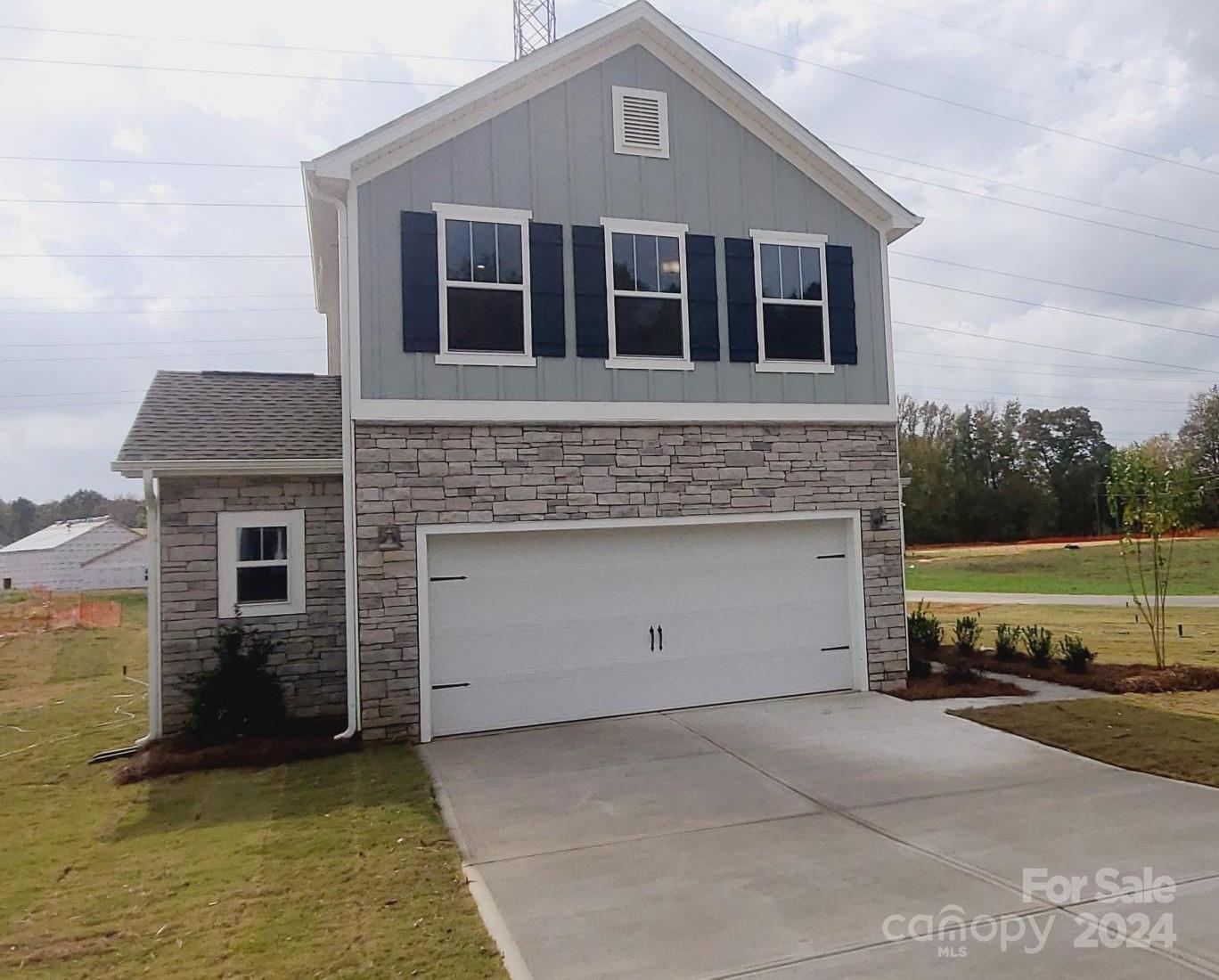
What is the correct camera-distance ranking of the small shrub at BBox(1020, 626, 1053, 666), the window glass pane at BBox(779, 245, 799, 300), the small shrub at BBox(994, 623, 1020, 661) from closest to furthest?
1. the window glass pane at BBox(779, 245, 799, 300)
2. the small shrub at BBox(1020, 626, 1053, 666)
3. the small shrub at BBox(994, 623, 1020, 661)

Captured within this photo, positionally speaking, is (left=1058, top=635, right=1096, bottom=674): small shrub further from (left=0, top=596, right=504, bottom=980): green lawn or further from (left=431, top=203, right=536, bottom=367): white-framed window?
(left=0, top=596, right=504, bottom=980): green lawn

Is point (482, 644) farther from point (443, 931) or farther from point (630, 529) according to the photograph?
point (443, 931)

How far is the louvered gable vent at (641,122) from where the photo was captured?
9.85 meters

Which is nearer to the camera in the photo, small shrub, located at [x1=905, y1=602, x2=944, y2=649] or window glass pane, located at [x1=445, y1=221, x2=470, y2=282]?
window glass pane, located at [x1=445, y1=221, x2=470, y2=282]

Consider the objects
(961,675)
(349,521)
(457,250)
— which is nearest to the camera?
(349,521)

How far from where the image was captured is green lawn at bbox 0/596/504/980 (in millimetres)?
4242

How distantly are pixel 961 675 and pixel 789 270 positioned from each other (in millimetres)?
5474

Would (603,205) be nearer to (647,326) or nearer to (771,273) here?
(647,326)

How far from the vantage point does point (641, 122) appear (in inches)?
392

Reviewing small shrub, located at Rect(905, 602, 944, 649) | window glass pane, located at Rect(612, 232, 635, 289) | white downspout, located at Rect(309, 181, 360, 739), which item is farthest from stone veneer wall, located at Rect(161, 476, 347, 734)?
small shrub, located at Rect(905, 602, 944, 649)

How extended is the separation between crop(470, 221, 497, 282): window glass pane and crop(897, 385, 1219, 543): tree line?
149 ft

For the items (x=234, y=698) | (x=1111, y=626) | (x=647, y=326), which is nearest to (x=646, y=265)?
(x=647, y=326)

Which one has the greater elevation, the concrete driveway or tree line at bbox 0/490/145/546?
tree line at bbox 0/490/145/546

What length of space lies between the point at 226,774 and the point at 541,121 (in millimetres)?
7211
